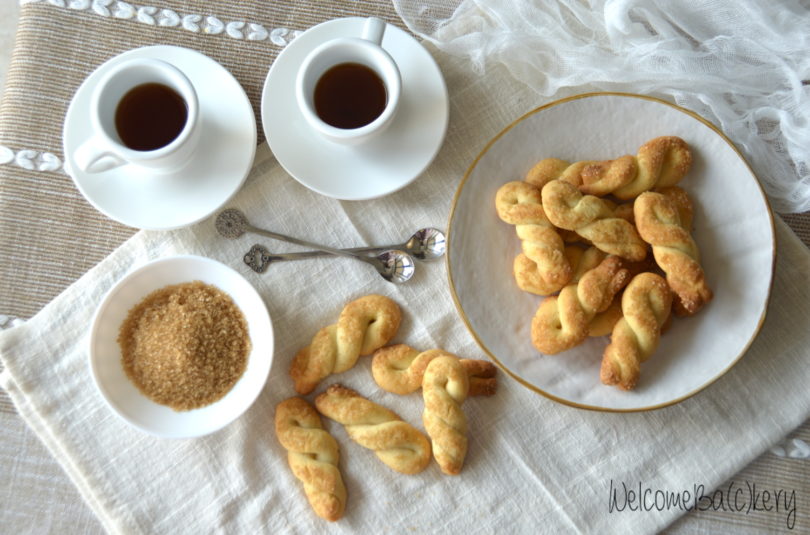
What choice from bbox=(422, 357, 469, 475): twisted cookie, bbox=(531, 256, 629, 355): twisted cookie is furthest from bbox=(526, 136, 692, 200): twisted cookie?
bbox=(422, 357, 469, 475): twisted cookie

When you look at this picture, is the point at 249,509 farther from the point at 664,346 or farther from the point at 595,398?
the point at 664,346

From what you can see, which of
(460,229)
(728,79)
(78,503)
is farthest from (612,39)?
(78,503)

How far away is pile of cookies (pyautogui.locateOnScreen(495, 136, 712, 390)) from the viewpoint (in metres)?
1.13

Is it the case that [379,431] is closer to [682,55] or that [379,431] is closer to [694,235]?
[694,235]

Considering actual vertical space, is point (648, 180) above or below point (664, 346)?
above

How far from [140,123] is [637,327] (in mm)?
930

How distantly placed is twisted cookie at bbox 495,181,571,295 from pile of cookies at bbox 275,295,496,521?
0.20 meters

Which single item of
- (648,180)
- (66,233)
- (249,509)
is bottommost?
(249,509)

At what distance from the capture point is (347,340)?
122 cm

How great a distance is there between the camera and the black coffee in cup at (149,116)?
1175 millimetres

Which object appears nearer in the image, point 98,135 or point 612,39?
point 98,135

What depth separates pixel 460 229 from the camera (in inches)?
47.5

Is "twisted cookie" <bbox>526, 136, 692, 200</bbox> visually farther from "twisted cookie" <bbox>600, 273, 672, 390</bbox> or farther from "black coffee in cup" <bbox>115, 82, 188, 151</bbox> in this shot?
"black coffee in cup" <bbox>115, 82, 188, 151</bbox>

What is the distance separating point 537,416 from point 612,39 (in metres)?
0.73
